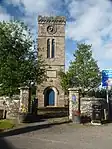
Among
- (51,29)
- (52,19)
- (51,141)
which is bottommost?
(51,141)

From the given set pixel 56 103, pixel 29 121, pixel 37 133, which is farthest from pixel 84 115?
pixel 56 103

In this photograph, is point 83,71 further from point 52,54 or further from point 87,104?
point 87,104

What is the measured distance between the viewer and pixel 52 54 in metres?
45.7

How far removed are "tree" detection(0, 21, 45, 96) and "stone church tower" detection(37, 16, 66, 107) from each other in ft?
46.8

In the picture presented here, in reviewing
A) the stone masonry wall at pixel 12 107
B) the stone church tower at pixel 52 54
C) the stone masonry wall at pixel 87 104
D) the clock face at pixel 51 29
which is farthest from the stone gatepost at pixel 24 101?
the clock face at pixel 51 29

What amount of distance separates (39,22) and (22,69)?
21559 millimetres

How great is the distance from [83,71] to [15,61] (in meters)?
13.7

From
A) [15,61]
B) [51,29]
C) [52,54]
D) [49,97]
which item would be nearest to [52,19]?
[51,29]

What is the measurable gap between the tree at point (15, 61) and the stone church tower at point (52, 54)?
14276 mm

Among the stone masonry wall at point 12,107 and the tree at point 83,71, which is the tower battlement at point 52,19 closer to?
the tree at point 83,71

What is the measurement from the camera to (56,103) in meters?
43.7

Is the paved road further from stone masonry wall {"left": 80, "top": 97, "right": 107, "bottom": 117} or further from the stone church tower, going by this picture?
the stone church tower

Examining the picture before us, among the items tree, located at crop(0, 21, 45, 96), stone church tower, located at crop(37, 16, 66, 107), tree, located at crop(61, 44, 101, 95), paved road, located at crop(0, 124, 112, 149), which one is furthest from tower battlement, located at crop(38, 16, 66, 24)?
paved road, located at crop(0, 124, 112, 149)

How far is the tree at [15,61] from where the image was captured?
25820 millimetres
